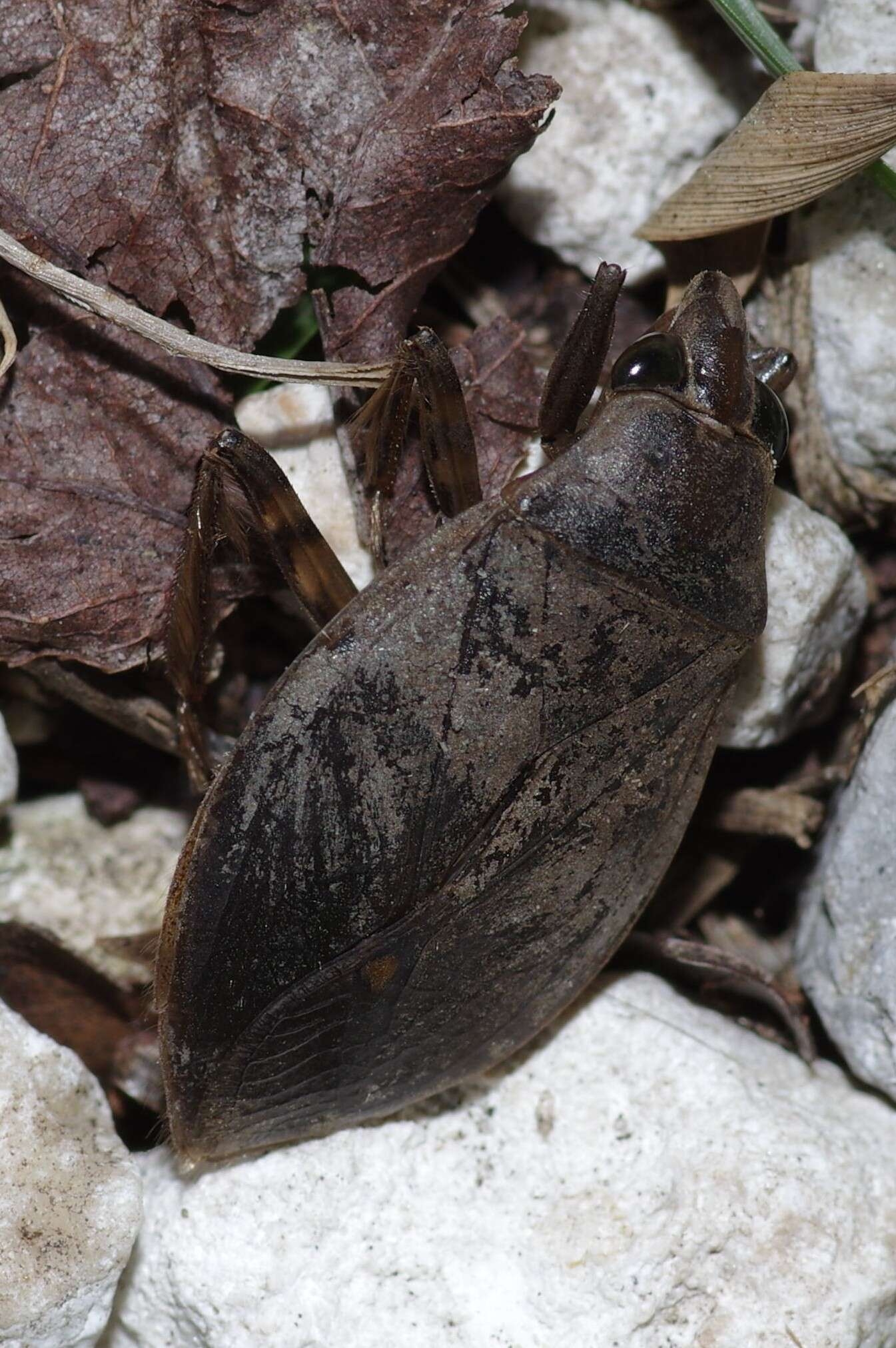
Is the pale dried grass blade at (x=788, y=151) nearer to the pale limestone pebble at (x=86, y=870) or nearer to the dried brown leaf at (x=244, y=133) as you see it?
the dried brown leaf at (x=244, y=133)

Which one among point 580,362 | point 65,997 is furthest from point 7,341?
point 65,997

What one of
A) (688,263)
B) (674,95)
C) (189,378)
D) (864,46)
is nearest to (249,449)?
(189,378)

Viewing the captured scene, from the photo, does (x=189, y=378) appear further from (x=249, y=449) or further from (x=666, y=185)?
(x=666, y=185)

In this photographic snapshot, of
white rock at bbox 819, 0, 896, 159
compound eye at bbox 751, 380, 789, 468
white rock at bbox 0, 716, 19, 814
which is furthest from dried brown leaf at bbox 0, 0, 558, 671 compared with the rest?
compound eye at bbox 751, 380, 789, 468

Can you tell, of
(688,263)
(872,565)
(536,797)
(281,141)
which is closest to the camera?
(536,797)

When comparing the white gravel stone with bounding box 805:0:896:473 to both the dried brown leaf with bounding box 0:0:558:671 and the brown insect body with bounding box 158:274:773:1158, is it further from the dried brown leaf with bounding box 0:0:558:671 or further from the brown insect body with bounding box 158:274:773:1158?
the dried brown leaf with bounding box 0:0:558:671

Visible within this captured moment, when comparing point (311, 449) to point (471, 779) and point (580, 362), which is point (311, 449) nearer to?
point (580, 362)

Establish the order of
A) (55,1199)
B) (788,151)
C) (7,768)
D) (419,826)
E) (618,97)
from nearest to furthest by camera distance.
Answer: (419,826)
(55,1199)
(788,151)
(7,768)
(618,97)
